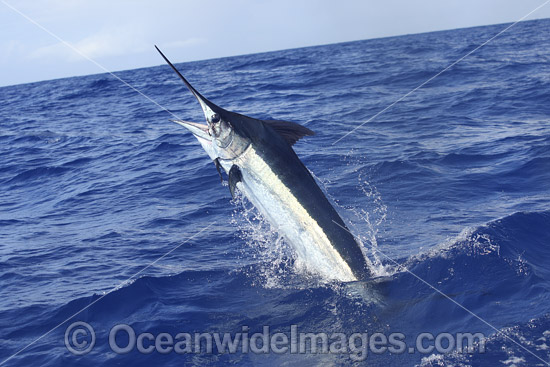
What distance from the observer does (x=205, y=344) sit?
173 inches

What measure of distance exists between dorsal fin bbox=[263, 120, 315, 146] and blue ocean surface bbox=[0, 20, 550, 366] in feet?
5.24

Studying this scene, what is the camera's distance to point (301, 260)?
17.2 feet

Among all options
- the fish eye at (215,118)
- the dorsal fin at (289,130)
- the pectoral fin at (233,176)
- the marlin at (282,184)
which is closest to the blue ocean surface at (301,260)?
the marlin at (282,184)

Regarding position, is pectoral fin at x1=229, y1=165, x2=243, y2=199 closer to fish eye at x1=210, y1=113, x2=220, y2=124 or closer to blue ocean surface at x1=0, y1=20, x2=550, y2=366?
fish eye at x1=210, y1=113, x2=220, y2=124

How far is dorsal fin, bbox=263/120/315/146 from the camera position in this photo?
4680 millimetres

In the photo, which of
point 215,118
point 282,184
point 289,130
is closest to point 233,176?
point 282,184

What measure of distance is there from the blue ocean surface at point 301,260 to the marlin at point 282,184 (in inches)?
15.6

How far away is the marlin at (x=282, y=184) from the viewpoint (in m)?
4.52

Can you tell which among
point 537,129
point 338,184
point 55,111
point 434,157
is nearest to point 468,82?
point 537,129

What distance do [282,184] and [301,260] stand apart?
1.09 m

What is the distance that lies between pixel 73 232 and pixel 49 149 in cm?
868

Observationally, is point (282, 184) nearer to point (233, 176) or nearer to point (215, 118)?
point (233, 176)

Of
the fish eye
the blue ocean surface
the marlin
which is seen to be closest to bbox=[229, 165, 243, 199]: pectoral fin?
the marlin

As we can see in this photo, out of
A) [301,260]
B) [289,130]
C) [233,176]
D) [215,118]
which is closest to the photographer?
[215,118]
